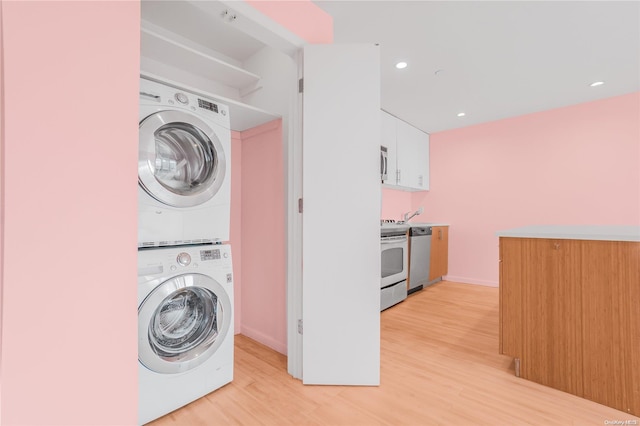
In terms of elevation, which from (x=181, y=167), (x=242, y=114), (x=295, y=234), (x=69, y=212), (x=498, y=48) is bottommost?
(x=295, y=234)

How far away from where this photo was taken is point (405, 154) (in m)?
3.86

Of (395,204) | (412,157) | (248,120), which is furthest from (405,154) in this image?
(248,120)

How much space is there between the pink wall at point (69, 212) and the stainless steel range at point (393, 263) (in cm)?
223

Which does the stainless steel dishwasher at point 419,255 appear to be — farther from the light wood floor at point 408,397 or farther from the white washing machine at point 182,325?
the white washing machine at point 182,325

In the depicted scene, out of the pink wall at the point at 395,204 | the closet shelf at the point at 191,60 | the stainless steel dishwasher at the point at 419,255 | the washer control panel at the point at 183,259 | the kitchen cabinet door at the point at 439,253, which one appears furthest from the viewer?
the pink wall at the point at 395,204

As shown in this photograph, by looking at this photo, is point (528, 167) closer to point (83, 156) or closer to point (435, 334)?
point (435, 334)

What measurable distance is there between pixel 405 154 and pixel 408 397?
3099 millimetres

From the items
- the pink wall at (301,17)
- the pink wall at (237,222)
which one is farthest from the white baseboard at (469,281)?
the pink wall at (301,17)

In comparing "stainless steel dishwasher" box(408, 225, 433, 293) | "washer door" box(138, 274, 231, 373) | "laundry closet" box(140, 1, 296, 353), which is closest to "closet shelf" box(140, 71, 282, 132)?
"laundry closet" box(140, 1, 296, 353)

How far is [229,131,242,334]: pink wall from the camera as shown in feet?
7.32

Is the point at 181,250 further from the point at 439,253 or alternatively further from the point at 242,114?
the point at 439,253

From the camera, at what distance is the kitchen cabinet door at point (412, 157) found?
3.78 meters

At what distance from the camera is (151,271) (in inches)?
49.0

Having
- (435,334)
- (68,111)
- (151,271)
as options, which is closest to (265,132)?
(151,271)
